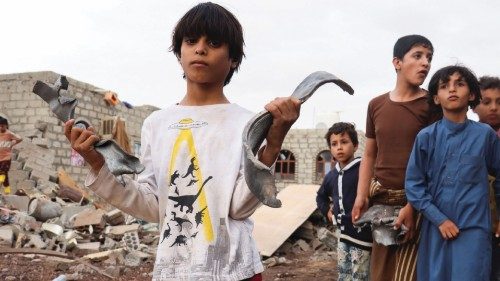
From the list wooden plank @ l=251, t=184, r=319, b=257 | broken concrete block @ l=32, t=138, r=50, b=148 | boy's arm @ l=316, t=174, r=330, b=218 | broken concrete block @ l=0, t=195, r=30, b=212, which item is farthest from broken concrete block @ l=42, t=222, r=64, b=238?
boy's arm @ l=316, t=174, r=330, b=218

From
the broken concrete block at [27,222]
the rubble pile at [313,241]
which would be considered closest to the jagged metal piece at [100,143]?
the rubble pile at [313,241]

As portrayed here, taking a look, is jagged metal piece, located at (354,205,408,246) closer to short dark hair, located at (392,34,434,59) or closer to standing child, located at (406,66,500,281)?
standing child, located at (406,66,500,281)

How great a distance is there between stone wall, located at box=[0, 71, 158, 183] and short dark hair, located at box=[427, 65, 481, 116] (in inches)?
426

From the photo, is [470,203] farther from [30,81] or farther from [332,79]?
[30,81]

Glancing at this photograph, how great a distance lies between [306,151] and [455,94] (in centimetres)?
1775

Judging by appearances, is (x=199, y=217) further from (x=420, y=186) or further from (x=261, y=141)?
(x=420, y=186)

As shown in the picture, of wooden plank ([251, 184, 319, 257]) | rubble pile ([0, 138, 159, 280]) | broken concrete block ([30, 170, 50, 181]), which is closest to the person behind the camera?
rubble pile ([0, 138, 159, 280])

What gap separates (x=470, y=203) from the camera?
228cm

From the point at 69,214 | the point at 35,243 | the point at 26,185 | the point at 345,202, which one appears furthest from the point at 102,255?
the point at 26,185

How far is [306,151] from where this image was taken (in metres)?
20.1

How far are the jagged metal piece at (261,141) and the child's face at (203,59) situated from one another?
0.36 meters

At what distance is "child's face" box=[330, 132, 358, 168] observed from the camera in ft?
13.6

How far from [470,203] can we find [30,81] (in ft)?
40.4

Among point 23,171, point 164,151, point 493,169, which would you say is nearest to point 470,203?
point 493,169
